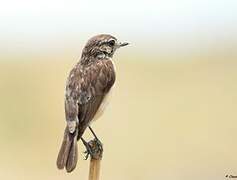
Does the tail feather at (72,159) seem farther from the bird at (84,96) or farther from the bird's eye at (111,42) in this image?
the bird's eye at (111,42)

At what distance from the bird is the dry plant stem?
57 mm

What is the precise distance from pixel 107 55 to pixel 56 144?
4.29 meters

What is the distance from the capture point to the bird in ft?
18.2

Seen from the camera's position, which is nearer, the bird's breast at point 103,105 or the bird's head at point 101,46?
the bird's breast at point 103,105

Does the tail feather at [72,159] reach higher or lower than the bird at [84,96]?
lower

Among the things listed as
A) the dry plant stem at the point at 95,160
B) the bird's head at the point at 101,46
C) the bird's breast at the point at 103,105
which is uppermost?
the bird's head at the point at 101,46

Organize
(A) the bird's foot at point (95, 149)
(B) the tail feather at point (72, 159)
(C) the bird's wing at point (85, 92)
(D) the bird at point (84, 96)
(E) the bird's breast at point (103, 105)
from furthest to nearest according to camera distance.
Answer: (E) the bird's breast at point (103, 105)
(C) the bird's wing at point (85, 92)
(D) the bird at point (84, 96)
(A) the bird's foot at point (95, 149)
(B) the tail feather at point (72, 159)

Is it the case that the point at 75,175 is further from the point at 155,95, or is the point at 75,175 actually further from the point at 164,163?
the point at 155,95

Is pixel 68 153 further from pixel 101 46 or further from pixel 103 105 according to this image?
pixel 101 46

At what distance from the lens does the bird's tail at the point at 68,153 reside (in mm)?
5281

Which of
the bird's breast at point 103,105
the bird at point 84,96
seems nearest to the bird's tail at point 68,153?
the bird at point 84,96

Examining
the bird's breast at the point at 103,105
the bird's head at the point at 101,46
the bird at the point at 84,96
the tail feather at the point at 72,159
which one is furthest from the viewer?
the bird's head at the point at 101,46

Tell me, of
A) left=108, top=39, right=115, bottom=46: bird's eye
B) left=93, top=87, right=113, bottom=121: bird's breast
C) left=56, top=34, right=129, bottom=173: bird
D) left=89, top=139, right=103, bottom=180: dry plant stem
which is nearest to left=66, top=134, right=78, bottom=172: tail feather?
left=56, top=34, right=129, bottom=173: bird

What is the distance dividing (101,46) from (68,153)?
130 cm
